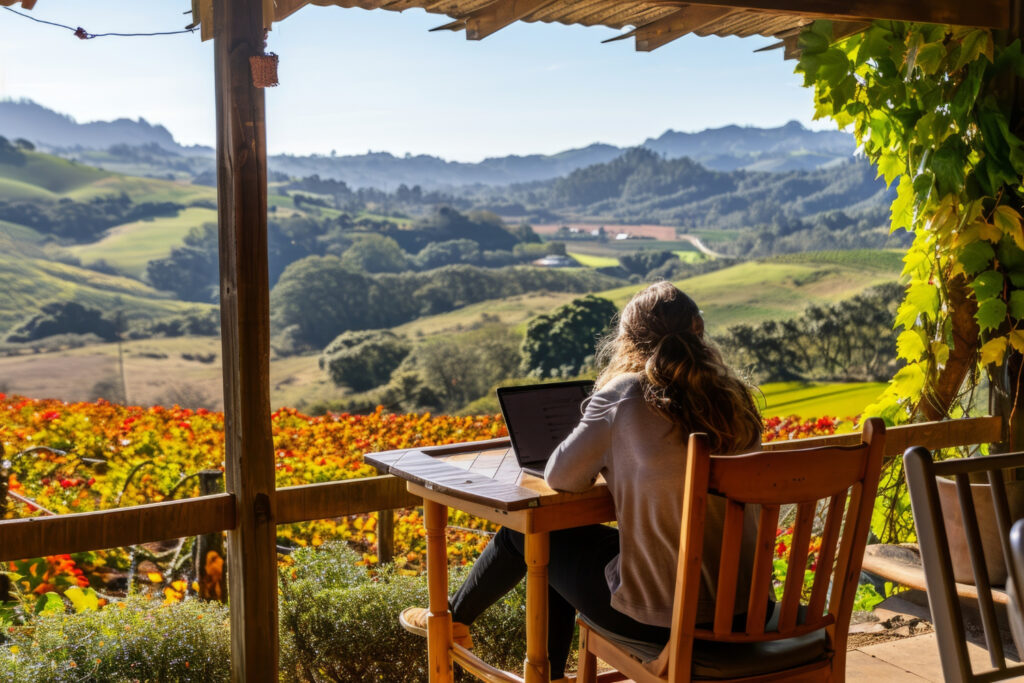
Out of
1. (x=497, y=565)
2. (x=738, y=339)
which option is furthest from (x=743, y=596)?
(x=738, y=339)

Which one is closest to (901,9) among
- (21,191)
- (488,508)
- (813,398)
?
(488,508)

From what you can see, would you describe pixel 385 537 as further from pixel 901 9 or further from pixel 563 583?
pixel 901 9

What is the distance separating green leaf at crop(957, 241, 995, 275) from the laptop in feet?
5.78

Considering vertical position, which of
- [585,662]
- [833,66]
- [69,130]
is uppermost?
[69,130]

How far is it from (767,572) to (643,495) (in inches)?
11.1

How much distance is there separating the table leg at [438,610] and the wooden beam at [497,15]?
1.28 metres

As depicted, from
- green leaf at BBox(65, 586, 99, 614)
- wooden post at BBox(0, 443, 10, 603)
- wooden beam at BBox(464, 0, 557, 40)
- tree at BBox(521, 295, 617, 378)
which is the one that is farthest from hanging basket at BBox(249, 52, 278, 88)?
tree at BBox(521, 295, 617, 378)

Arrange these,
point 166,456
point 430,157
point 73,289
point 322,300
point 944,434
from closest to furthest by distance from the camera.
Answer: point 944,434 < point 166,456 < point 73,289 < point 322,300 < point 430,157

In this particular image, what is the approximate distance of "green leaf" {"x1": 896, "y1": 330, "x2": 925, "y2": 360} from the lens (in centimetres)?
360

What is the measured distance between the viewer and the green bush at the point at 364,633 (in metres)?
2.86

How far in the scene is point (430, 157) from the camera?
15.5 metres

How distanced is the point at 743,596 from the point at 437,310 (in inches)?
481

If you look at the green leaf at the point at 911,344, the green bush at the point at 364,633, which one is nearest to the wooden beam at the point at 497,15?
the green bush at the point at 364,633

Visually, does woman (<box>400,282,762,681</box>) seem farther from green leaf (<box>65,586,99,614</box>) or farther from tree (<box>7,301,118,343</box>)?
tree (<box>7,301,118,343</box>)
